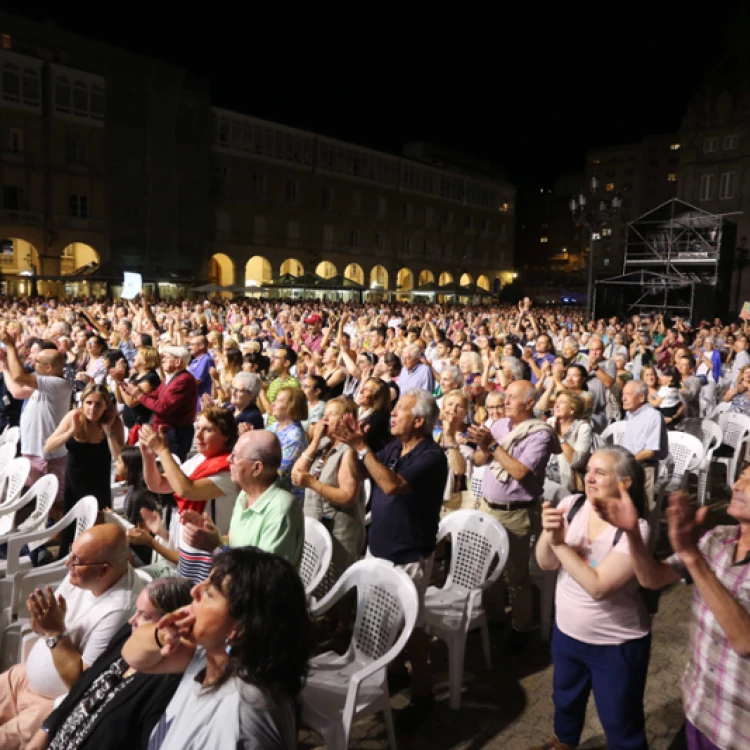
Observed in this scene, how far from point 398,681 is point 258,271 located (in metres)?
43.1

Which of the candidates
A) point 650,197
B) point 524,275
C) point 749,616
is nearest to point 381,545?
point 749,616

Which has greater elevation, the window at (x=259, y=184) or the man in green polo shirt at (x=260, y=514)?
the window at (x=259, y=184)

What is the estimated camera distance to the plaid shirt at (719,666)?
6.81 ft

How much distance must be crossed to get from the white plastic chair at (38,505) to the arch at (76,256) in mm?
34202

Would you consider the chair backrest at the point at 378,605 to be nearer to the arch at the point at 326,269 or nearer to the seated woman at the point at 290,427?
the seated woman at the point at 290,427

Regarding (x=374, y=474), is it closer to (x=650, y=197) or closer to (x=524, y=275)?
(x=650, y=197)

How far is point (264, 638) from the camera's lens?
1827 millimetres

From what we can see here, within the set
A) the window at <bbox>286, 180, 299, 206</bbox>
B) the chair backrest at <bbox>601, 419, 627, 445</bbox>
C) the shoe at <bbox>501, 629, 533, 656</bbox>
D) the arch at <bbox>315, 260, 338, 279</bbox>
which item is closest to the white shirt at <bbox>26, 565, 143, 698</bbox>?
the shoe at <bbox>501, 629, 533, 656</bbox>

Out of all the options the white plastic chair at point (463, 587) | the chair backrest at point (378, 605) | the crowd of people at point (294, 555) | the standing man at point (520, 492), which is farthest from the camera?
the standing man at point (520, 492)

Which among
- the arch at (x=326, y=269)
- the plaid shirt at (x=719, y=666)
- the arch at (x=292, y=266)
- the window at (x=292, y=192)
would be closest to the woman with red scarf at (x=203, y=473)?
the plaid shirt at (x=719, y=666)

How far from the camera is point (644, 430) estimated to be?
5234 millimetres

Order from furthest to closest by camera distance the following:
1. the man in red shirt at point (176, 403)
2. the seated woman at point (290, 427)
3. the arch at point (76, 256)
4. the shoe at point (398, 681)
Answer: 1. the arch at point (76, 256)
2. the man in red shirt at point (176, 403)
3. the seated woman at point (290, 427)
4. the shoe at point (398, 681)

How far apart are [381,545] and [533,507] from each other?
3.71 ft

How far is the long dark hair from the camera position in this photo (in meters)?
1.82
